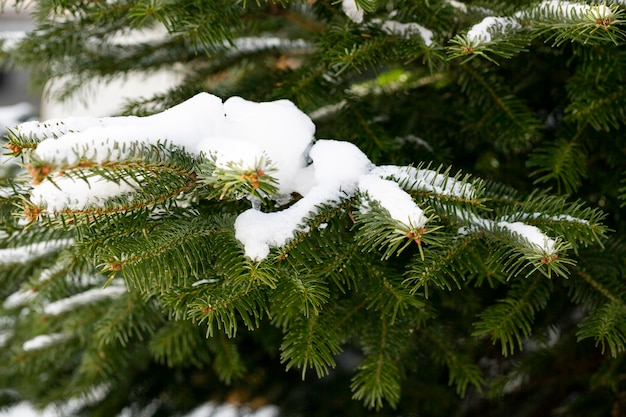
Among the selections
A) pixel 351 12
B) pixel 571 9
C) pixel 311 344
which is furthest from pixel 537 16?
pixel 311 344

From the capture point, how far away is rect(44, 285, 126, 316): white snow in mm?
1104

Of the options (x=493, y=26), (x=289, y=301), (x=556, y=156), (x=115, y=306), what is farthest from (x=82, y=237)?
(x=556, y=156)

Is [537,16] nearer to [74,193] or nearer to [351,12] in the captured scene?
[351,12]

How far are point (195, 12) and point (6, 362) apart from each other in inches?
38.3

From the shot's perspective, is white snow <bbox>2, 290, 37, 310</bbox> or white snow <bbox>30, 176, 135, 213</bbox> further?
white snow <bbox>2, 290, 37, 310</bbox>

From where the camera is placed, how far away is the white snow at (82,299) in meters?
1.10

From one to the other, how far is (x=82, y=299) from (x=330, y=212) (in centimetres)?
71

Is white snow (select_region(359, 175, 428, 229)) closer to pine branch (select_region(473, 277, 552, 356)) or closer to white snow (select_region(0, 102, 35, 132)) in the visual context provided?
pine branch (select_region(473, 277, 552, 356))

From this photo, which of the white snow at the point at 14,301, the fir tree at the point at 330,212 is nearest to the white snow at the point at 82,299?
the fir tree at the point at 330,212

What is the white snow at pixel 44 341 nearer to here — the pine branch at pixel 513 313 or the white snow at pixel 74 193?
the white snow at pixel 74 193

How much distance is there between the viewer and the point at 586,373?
1062mm

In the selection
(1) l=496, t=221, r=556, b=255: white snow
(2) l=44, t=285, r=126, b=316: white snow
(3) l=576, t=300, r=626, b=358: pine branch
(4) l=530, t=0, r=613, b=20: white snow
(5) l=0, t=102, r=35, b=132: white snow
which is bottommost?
(5) l=0, t=102, r=35, b=132: white snow

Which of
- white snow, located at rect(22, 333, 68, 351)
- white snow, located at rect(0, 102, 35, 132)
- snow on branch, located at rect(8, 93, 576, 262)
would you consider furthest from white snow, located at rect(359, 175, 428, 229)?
white snow, located at rect(0, 102, 35, 132)

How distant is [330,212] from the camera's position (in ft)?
2.09
